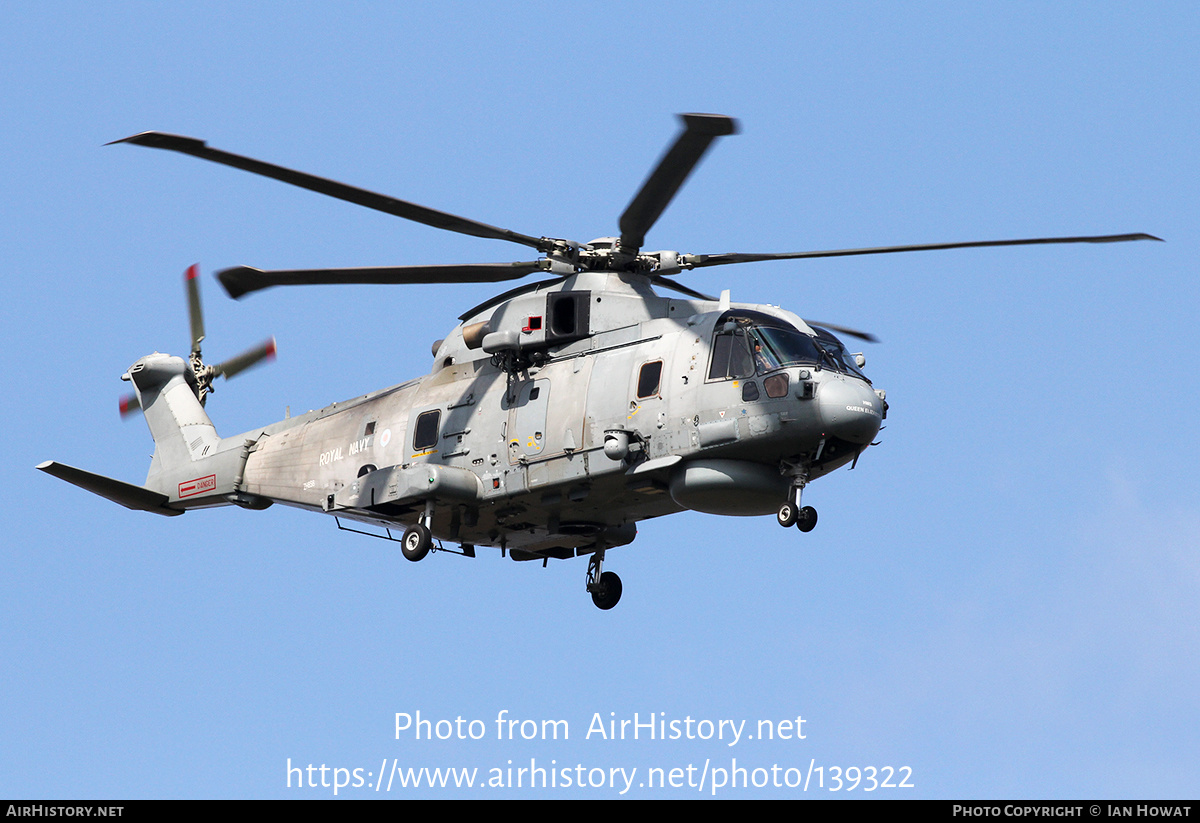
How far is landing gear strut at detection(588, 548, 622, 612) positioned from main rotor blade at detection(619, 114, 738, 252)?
18.6ft

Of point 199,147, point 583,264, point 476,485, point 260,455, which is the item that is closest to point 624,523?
point 476,485

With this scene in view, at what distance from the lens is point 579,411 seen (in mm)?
25984

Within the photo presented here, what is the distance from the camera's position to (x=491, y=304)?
1112 inches

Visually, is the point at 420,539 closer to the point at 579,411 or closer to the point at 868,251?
the point at 579,411

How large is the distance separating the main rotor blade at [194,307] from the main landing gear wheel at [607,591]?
10.7 meters

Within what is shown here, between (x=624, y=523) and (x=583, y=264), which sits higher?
(x=583, y=264)

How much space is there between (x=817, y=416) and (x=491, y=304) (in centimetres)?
688

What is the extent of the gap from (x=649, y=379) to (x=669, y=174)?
3386 mm

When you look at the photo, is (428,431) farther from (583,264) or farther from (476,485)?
(583,264)

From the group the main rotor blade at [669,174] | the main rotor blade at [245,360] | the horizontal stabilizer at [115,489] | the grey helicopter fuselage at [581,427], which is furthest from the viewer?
the main rotor blade at [245,360]

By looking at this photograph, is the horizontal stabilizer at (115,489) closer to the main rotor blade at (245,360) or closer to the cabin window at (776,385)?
the main rotor blade at (245,360)

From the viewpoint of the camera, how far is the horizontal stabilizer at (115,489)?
30.2 m

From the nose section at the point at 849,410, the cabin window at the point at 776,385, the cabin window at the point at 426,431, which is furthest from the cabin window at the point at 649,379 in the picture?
the cabin window at the point at 426,431

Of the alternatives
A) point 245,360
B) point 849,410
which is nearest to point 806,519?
point 849,410
